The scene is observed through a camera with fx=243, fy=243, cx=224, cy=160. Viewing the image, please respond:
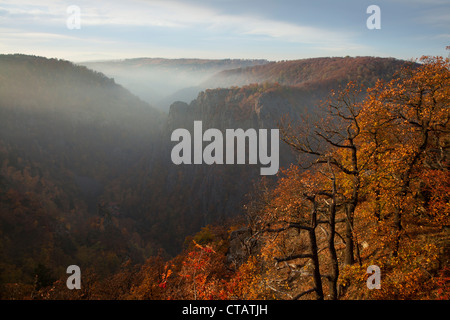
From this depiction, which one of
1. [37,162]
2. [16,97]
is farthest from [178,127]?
[16,97]

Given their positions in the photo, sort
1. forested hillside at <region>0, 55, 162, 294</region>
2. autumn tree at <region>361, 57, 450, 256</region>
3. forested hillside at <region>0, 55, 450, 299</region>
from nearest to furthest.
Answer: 1. autumn tree at <region>361, 57, 450, 256</region>
2. forested hillside at <region>0, 55, 450, 299</region>
3. forested hillside at <region>0, 55, 162, 294</region>

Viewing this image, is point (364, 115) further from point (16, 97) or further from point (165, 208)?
point (16, 97)

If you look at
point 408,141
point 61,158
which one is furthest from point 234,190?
point 61,158

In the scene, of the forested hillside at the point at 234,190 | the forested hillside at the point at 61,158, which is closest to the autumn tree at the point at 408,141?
the forested hillside at the point at 234,190

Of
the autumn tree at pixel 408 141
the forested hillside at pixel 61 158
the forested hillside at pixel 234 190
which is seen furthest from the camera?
the forested hillside at pixel 61 158

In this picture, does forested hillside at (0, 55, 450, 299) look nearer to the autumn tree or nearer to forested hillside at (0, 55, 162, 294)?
the autumn tree

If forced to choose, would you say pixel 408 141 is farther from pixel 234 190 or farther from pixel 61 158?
pixel 61 158

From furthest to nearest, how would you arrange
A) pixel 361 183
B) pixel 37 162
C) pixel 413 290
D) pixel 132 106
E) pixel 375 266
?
pixel 132 106 < pixel 37 162 < pixel 361 183 < pixel 375 266 < pixel 413 290

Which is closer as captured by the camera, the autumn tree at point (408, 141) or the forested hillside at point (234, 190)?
the autumn tree at point (408, 141)

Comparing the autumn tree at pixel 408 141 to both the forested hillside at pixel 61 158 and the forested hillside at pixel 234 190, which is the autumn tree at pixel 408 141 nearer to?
the forested hillside at pixel 234 190

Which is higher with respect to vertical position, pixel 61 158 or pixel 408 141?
pixel 408 141

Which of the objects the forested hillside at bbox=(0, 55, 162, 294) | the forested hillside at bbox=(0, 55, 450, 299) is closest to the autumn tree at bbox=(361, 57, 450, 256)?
the forested hillside at bbox=(0, 55, 450, 299)
